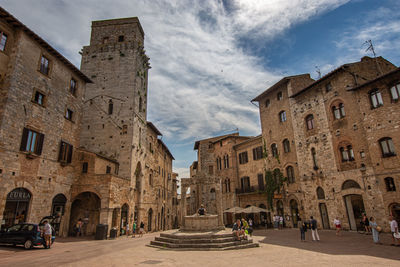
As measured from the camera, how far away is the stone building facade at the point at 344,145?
60.0ft

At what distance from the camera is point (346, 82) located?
2142 cm

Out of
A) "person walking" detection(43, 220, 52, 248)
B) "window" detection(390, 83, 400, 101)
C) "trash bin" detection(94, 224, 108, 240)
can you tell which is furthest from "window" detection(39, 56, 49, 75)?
"window" detection(390, 83, 400, 101)

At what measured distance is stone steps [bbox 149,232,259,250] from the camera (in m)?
12.1

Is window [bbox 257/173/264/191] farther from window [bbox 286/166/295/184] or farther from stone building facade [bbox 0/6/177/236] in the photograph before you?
stone building facade [bbox 0/6/177/236]

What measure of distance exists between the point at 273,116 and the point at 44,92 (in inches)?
918

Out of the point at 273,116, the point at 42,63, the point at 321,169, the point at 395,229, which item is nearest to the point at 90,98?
the point at 42,63

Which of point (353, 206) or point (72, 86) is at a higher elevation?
point (72, 86)

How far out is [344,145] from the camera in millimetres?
21109

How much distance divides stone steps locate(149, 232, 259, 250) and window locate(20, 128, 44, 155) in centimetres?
1059

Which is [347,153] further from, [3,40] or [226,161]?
[3,40]

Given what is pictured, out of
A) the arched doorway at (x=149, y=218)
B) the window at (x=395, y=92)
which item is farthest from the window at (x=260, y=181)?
the window at (x=395, y=92)

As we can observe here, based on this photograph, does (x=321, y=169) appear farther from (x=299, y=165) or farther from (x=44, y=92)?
(x=44, y=92)

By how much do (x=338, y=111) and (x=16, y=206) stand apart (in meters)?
26.1

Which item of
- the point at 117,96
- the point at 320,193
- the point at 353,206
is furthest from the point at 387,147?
the point at 117,96
